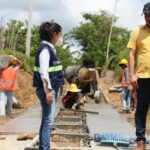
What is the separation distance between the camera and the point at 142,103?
759cm

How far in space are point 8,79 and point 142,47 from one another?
8375 mm

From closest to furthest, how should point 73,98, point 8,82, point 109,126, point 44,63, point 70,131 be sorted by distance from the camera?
point 44,63, point 70,131, point 109,126, point 8,82, point 73,98

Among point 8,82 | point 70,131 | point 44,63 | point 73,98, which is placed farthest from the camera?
point 73,98

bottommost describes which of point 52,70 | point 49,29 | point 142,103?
point 142,103

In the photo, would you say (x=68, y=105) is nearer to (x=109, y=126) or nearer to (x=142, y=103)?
(x=109, y=126)

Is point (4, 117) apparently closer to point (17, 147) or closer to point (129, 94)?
point (129, 94)

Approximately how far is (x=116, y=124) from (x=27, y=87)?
15.2 meters

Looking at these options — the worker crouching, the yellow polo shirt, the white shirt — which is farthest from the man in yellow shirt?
the worker crouching

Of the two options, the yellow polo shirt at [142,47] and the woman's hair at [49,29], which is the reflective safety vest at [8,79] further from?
the yellow polo shirt at [142,47]

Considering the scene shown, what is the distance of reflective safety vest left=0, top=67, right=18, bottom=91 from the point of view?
609 inches

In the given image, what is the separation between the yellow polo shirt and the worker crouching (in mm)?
9174

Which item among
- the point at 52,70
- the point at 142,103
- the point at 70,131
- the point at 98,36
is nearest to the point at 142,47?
the point at 142,103

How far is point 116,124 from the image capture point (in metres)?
13.0

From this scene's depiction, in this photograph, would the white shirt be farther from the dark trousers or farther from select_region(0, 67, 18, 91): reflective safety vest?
select_region(0, 67, 18, 91): reflective safety vest
